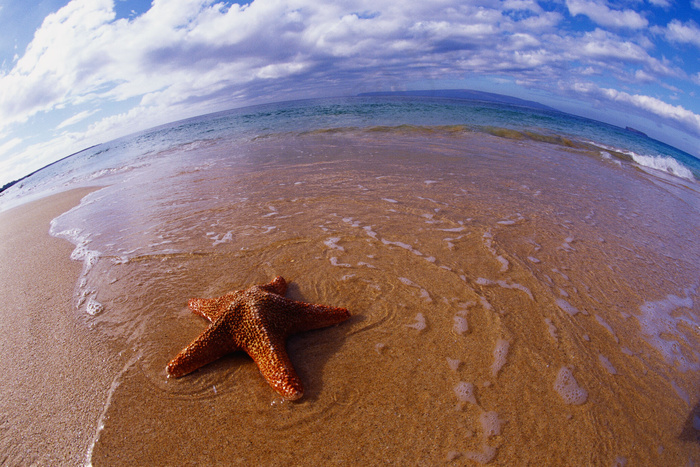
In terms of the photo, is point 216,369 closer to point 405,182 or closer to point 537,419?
point 537,419

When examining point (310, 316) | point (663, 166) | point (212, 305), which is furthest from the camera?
point (663, 166)


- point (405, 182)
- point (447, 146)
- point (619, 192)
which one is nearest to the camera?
point (405, 182)

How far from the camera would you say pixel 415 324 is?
12.6 feet

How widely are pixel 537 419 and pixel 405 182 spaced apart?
6824 mm

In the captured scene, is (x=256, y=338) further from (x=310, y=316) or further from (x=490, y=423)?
(x=490, y=423)

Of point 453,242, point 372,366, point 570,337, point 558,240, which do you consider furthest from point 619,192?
point 372,366

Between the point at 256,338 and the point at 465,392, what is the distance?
6.60 ft

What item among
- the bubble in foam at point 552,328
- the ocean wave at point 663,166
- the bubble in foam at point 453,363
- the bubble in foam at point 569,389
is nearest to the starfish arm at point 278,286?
the bubble in foam at point 453,363

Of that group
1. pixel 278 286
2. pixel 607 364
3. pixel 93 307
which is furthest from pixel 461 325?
pixel 93 307

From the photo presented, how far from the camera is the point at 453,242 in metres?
5.64

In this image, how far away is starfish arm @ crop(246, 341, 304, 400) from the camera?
289 centimetres

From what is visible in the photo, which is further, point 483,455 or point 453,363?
point 453,363

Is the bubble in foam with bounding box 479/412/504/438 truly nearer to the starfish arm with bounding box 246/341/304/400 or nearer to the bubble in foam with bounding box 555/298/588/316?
the starfish arm with bounding box 246/341/304/400

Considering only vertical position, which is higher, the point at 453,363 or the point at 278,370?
the point at 278,370
